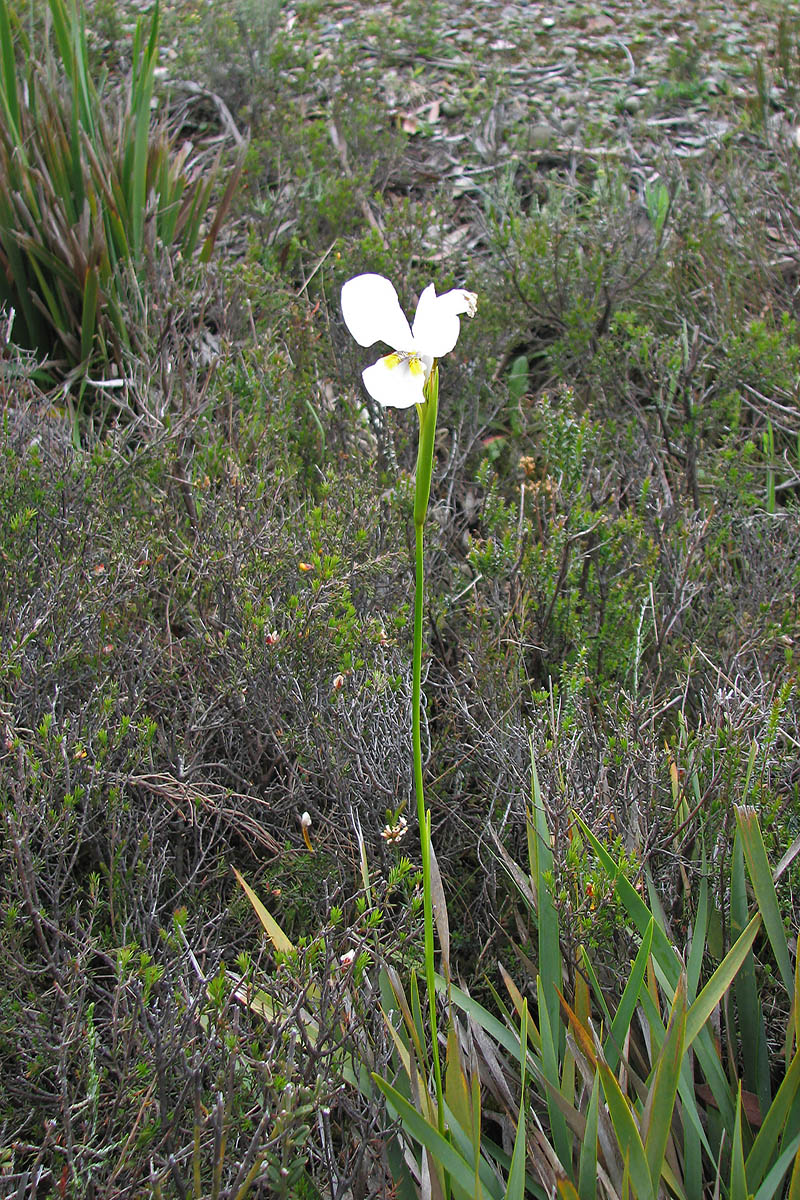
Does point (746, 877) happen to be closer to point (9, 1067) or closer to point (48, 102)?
point (9, 1067)

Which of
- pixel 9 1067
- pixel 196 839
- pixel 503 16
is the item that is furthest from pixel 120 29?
pixel 9 1067

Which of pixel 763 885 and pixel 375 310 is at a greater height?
pixel 375 310

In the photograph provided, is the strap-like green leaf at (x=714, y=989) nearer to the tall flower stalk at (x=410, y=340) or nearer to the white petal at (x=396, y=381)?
the tall flower stalk at (x=410, y=340)

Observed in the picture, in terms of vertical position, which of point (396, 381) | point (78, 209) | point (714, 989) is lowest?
point (714, 989)

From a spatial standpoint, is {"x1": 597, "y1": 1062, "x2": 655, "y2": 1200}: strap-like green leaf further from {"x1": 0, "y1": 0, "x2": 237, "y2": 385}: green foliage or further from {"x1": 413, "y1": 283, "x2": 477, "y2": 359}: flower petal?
{"x1": 0, "y1": 0, "x2": 237, "y2": 385}: green foliage

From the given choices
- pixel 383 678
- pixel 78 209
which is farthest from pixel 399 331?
pixel 78 209

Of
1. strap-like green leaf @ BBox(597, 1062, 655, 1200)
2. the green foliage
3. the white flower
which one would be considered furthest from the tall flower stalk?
the green foliage

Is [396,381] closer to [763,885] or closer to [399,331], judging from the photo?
[399,331]
